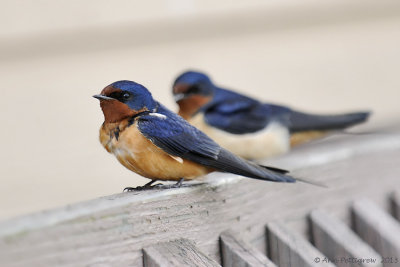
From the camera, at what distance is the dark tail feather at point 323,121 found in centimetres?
324

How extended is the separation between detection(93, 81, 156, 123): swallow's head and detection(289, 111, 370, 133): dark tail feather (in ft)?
4.66

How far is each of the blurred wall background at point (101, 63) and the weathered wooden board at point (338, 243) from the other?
97.8 inches

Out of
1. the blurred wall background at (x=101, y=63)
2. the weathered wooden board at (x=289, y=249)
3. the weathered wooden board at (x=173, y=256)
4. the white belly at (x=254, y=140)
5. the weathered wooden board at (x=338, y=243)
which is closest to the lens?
the weathered wooden board at (x=173, y=256)

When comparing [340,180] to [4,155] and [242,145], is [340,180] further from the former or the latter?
[4,155]

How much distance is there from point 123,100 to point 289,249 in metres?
0.52

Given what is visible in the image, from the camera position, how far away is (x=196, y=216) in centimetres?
181

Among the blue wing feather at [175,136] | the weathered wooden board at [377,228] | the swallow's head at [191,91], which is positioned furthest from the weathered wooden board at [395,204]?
the swallow's head at [191,91]

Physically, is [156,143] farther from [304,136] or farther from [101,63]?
[101,63]

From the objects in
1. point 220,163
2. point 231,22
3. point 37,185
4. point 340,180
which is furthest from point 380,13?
point 220,163

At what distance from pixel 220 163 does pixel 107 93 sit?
329 mm

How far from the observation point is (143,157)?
76.2 inches

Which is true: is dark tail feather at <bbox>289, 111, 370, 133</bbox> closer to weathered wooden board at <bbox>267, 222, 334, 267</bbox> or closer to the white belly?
the white belly

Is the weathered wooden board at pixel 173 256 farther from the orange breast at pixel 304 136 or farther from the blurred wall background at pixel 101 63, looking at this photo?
the blurred wall background at pixel 101 63

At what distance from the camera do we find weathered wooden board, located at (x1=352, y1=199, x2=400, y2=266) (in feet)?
6.91
